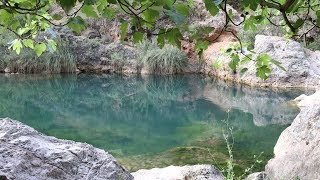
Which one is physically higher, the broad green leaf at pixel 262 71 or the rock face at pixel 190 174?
the broad green leaf at pixel 262 71

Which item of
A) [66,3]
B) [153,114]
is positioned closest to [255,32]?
[153,114]

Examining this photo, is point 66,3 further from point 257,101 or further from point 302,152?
point 257,101

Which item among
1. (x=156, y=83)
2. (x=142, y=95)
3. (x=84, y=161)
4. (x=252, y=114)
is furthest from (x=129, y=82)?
(x=84, y=161)

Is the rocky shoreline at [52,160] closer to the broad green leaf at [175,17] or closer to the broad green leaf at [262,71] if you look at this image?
the broad green leaf at [262,71]

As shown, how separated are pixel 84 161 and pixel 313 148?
5.90 ft

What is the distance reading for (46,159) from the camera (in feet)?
6.65

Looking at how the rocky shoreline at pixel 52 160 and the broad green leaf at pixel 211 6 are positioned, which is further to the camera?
the rocky shoreline at pixel 52 160

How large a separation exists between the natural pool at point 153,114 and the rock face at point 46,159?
1.49 meters

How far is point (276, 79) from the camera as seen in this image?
945 centimetres

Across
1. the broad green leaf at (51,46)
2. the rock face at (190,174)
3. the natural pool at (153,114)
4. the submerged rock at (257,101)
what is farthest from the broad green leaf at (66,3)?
the submerged rock at (257,101)

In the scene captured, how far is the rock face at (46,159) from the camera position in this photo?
74.9 inches

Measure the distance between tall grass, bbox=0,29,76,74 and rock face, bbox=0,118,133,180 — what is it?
373 inches

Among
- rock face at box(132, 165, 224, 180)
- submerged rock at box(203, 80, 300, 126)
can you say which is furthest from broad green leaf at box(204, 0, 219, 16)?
submerged rock at box(203, 80, 300, 126)

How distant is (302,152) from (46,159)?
6.71 feet
